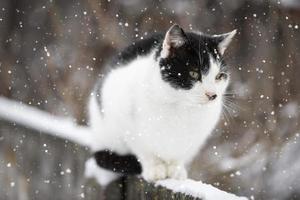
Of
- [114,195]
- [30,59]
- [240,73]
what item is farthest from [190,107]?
[30,59]

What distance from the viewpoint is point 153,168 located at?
1.62m

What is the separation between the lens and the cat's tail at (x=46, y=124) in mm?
1734

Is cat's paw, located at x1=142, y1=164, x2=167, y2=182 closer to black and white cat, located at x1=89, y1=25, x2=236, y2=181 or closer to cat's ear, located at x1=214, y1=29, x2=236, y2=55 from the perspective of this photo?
black and white cat, located at x1=89, y1=25, x2=236, y2=181

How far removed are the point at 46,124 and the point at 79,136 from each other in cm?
18

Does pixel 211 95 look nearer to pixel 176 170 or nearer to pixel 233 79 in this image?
pixel 176 170

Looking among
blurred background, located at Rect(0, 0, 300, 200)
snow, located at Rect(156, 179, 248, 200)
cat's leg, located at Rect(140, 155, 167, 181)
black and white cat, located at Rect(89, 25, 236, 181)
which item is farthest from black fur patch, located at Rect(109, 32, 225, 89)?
blurred background, located at Rect(0, 0, 300, 200)

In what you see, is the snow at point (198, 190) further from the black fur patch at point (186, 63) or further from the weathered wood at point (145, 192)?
the black fur patch at point (186, 63)

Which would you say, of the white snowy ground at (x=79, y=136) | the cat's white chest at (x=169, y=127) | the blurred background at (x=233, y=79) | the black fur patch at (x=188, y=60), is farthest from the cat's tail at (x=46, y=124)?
the blurred background at (x=233, y=79)

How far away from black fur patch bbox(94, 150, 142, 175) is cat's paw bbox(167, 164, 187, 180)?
0.08m

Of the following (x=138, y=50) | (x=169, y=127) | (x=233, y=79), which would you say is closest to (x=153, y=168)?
(x=169, y=127)

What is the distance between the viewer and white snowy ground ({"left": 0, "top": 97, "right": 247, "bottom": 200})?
1.21 meters

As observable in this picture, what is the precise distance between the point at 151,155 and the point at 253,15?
5.46 feet

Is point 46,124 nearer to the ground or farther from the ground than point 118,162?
farther from the ground

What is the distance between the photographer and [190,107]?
1708mm
